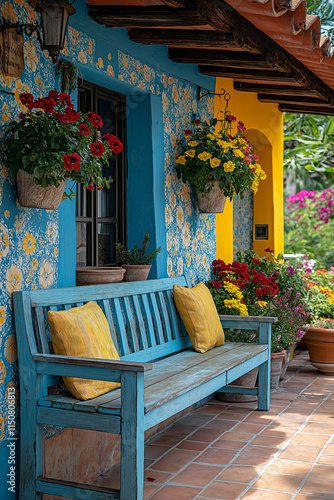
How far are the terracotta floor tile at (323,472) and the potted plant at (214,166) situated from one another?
2235 millimetres

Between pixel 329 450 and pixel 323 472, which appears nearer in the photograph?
pixel 323 472

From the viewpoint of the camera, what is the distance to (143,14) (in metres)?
3.60

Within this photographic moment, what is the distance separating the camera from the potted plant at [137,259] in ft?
14.2

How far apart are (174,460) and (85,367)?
4.03 feet

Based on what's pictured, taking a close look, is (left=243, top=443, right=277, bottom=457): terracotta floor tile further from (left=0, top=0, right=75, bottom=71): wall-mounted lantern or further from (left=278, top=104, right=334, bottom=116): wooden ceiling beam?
(left=278, top=104, right=334, bottom=116): wooden ceiling beam

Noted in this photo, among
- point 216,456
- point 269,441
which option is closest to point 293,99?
point 269,441

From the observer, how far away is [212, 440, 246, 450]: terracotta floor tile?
400 centimetres

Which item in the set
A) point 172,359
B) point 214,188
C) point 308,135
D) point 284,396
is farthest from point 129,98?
point 308,135

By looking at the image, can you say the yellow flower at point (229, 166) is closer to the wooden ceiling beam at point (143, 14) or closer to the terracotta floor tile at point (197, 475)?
the wooden ceiling beam at point (143, 14)

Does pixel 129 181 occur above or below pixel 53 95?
below

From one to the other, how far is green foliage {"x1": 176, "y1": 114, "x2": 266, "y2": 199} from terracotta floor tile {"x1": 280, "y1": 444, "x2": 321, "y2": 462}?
6.78 ft

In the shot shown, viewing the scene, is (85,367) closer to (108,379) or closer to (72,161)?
(108,379)

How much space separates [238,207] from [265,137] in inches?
36.5

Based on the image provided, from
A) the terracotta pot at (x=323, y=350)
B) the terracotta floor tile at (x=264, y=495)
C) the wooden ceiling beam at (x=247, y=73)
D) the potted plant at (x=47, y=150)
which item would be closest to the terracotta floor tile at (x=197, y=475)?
the terracotta floor tile at (x=264, y=495)
